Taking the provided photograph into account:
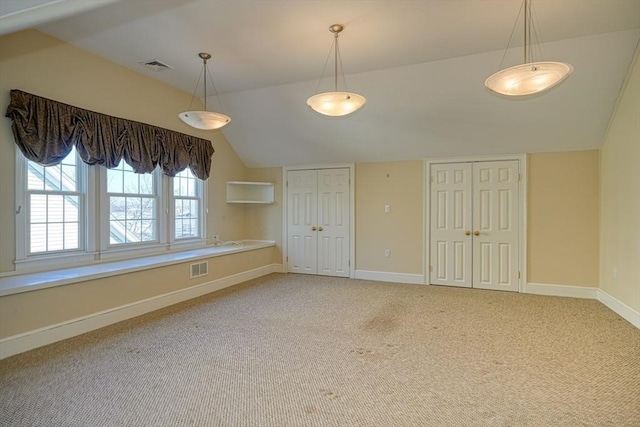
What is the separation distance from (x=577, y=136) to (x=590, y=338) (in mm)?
2653

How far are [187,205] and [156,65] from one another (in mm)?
2102

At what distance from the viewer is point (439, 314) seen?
3959mm

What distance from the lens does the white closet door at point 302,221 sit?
6.25 metres

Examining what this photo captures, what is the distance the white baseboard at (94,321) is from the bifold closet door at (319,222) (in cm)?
161

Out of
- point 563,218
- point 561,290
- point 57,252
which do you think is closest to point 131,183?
point 57,252

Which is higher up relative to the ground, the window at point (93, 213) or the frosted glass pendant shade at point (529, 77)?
the frosted glass pendant shade at point (529, 77)

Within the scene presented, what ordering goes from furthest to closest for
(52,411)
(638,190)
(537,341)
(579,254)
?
1. (579,254)
2. (638,190)
3. (537,341)
4. (52,411)

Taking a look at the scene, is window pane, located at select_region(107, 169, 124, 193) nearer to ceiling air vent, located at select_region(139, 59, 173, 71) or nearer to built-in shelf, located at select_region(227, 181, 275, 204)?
ceiling air vent, located at select_region(139, 59, 173, 71)

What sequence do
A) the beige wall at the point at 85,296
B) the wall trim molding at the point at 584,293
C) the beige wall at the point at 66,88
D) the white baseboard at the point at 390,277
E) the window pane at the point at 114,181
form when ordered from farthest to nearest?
the white baseboard at the point at 390,277 → the window pane at the point at 114,181 → the wall trim molding at the point at 584,293 → the beige wall at the point at 66,88 → the beige wall at the point at 85,296

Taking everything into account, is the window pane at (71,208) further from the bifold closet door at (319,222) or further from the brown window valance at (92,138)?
the bifold closet door at (319,222)

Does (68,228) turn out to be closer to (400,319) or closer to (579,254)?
(400,319)

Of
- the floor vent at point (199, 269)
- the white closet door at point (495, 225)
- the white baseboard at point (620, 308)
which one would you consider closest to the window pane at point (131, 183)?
the floor vent at point (199, 269)

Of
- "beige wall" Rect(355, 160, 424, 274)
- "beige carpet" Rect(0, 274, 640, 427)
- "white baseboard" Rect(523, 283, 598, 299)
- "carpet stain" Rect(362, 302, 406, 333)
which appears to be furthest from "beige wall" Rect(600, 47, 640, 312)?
"carpet stain" Rect(362, 302, 406, 333)

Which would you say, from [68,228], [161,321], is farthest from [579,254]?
[68,228]
